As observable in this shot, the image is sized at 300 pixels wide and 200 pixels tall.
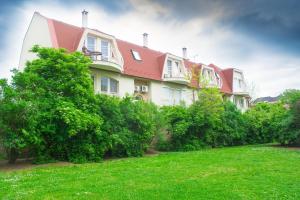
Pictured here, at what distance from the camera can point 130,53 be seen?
2484cm

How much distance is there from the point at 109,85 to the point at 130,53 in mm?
4847

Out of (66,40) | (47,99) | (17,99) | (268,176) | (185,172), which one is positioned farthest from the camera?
(66,40)

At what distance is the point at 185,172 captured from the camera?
9.01m

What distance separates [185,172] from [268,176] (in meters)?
2.60

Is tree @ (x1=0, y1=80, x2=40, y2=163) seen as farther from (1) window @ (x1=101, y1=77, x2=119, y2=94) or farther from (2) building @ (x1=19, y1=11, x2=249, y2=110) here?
(1) window @ (x1=101, y1=77, x2=119, y2=94)

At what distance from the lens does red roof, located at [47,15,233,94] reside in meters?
19.2

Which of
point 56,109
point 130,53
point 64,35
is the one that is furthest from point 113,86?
point 56,109

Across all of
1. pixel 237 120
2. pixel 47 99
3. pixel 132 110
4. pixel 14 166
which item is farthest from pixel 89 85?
pixel 237 120

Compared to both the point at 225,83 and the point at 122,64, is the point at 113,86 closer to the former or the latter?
the point at 122,64

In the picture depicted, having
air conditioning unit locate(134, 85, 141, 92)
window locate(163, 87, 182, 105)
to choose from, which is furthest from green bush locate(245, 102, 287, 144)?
air conditioning unit locate(134, 85, 141, 92)

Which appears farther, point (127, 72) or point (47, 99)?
point (127, 72)

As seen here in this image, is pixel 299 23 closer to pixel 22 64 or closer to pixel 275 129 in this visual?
pixel 275 129

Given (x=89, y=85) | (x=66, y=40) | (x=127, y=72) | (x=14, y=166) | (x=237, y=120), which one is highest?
(x=66, y=40)

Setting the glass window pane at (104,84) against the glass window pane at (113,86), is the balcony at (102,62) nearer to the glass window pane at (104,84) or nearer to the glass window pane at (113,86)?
the glass window pane at (104,84)
